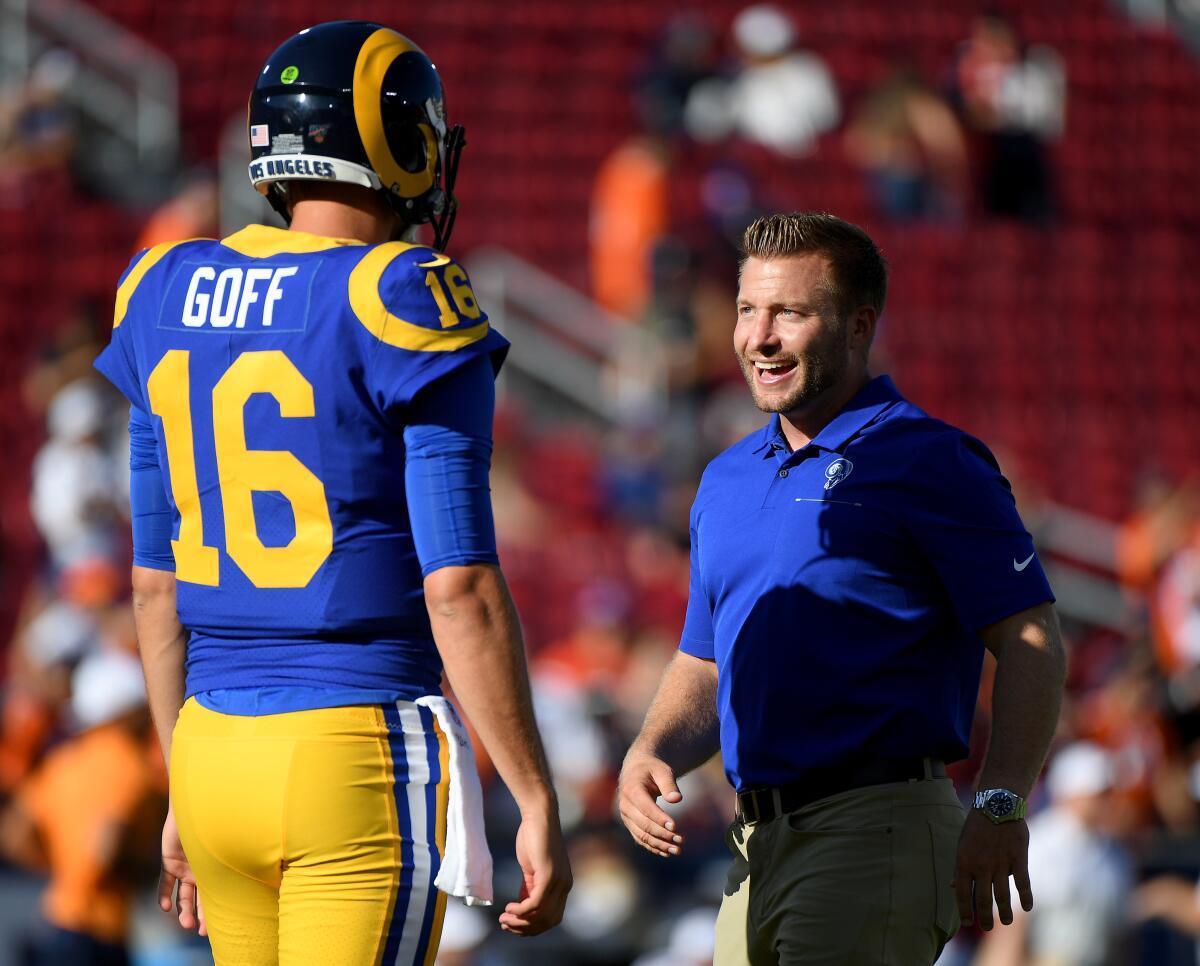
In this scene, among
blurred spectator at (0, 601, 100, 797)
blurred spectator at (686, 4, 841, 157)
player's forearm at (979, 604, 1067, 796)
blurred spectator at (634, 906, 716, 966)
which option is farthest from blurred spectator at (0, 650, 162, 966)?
blurred spectator at (686, 4, 841, 157)

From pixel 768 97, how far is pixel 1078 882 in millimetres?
7177

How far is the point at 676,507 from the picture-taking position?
32.5 ft

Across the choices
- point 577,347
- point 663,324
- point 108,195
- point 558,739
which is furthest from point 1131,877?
point 108,195

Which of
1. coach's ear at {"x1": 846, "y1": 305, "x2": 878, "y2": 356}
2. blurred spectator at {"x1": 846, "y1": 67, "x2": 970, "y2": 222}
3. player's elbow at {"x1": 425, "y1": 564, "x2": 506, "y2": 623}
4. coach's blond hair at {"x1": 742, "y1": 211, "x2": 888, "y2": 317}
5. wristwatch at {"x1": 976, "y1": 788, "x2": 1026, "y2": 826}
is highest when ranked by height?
blurred spectator at {"x1": 846, "y1": 67, "x2": 970, "y2": 222}

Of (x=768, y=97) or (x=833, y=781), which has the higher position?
(x=768, y=97)

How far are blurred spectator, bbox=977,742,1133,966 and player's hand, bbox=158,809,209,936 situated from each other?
4.86 m

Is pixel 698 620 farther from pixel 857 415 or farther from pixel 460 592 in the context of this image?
pixel 460 592

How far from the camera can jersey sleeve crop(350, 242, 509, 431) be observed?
105 inches

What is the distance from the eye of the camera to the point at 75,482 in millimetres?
9227

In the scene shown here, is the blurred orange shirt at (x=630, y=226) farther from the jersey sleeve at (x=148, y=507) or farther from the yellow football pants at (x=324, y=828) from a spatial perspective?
the yellow football pants at (x=324, y=828)

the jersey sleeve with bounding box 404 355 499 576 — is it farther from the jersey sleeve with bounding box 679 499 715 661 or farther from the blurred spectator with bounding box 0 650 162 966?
the blurred spectator with bounding box 0 650 162 966

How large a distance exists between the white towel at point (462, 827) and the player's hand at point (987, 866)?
0.75 metres

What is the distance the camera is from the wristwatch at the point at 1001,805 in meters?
2.89

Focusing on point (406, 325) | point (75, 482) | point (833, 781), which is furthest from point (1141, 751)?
point (406, 325)
